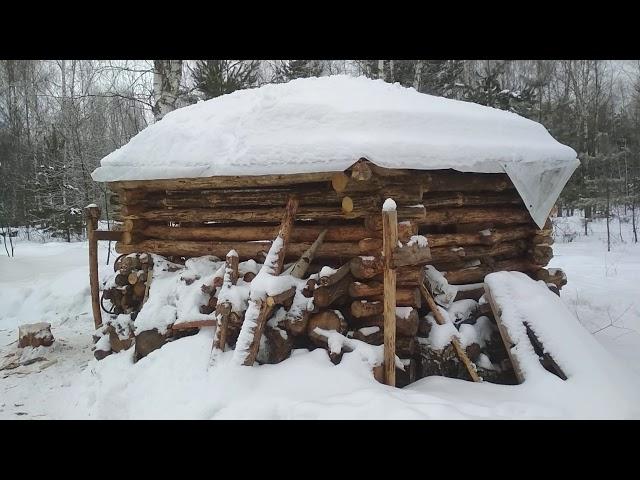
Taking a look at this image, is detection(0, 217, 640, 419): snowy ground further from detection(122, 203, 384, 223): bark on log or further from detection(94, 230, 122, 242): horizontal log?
detection(94, 230, 122, 242): horizontal log

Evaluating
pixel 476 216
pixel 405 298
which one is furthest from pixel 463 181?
pixel 405 298

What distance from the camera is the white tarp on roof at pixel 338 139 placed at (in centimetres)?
453

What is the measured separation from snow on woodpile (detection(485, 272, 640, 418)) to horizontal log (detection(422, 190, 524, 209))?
1014mm

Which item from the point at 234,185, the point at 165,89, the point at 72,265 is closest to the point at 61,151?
the point at 72,265

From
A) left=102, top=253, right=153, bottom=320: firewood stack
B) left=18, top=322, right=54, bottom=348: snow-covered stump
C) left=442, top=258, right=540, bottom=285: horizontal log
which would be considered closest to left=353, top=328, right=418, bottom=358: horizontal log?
left=442, top=258, right=540, bottom=285: horizontal log

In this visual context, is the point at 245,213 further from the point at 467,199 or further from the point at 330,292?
the point at 467,199

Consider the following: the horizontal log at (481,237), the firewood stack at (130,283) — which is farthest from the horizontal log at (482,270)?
the firewood stack at (130,283)

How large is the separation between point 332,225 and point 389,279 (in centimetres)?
147

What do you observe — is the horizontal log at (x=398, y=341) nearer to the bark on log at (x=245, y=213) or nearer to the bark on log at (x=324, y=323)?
the bark on log at (x=324, y=323)

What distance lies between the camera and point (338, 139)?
449 centimetres

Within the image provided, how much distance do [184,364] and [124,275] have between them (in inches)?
79.7

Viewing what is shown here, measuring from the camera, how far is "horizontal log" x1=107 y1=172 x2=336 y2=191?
4750mm

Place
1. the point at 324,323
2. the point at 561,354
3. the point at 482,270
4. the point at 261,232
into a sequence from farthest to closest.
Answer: the point at 482,270
the point at 261,232
the point at 324,323
the point at 561,354

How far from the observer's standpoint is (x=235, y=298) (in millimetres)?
4441
